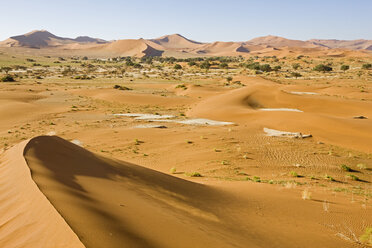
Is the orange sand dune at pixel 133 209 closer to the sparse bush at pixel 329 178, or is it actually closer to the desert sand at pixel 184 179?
the desert sand at pixel 184 179

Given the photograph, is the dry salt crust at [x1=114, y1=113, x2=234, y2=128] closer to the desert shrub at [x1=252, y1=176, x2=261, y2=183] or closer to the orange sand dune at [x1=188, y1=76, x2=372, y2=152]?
the orange sand dune at [x1=188, y1=76, x2=372, y2=152]

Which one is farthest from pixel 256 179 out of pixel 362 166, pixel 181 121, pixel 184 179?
pixel 181 121

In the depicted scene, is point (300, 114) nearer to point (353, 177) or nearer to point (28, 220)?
point (353, 177)

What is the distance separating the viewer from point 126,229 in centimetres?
427

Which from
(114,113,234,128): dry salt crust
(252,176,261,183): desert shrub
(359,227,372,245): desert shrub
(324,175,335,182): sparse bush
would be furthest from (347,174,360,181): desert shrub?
(114,113,234,128): dry salt crust

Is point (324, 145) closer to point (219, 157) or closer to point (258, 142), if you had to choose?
point (258, 142)

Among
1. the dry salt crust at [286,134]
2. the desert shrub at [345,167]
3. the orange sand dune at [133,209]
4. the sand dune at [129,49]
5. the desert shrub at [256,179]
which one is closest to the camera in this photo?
the orange sand dune at [133,209]

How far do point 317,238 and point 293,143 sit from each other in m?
11.1

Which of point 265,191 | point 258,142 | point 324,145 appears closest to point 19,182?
point 265,191

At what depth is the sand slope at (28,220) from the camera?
3.71 metres

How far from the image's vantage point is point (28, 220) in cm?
424

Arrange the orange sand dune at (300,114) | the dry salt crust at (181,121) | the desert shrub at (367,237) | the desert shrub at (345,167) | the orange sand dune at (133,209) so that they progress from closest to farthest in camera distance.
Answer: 1. the orange sand dune at (133,209)
2. the desert shrub at (367,237)
3. the desert shrub at (345,167)
4. the orange sand dune at (300,114)
5. the dry salt crust at (181,121)

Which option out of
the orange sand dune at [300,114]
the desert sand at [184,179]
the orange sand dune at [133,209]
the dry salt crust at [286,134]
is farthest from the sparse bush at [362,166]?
the orange sand dune at [133,209]

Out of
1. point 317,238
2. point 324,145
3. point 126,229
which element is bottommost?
point 324,145
